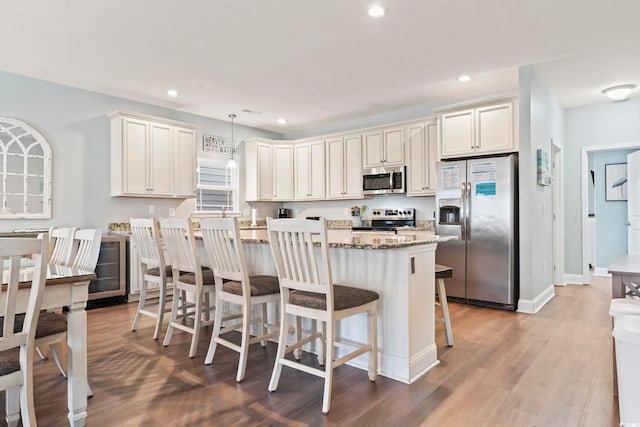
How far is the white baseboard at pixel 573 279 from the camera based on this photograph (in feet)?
17.8

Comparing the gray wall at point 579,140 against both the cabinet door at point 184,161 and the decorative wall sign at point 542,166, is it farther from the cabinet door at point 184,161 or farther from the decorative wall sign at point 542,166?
the cabinet door at point 184,161

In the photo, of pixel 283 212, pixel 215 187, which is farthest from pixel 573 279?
pixel 215 187

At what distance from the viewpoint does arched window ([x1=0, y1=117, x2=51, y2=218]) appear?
396 cm

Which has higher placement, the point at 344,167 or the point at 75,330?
the point at 344,167

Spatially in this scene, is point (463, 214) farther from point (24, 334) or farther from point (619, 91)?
point (24, 334)

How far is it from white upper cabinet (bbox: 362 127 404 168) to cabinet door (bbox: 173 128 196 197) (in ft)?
8.15

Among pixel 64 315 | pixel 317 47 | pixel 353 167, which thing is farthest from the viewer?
pixel 353 167

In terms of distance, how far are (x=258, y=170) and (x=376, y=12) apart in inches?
150

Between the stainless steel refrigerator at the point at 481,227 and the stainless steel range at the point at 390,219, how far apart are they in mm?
905

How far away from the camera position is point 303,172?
6363 mm

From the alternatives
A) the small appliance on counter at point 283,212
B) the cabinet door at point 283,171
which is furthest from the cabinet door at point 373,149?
the small appliance on counter at point 283,212

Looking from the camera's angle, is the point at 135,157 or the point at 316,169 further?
the point at 316,169

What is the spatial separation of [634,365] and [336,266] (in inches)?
64.1

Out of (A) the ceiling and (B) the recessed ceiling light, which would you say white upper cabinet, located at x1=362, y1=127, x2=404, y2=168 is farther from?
(B) the recessed ceiling light
